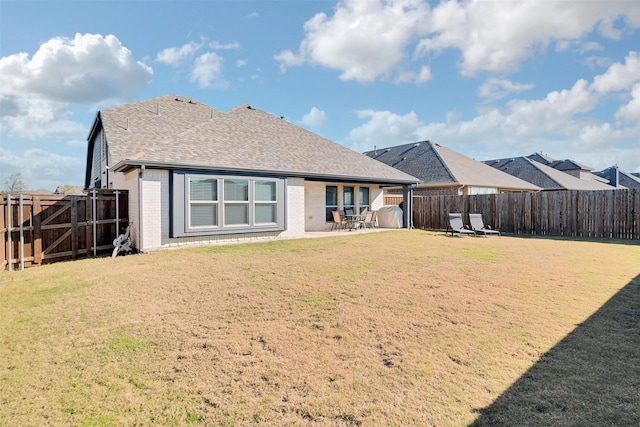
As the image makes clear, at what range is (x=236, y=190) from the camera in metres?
11.4

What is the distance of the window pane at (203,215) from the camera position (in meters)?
10.5

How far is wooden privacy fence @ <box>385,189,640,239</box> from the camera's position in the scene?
43.8 feet

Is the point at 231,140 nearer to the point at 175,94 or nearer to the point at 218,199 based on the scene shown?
the point at 218,199

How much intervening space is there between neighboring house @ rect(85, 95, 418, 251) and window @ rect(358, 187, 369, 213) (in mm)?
57

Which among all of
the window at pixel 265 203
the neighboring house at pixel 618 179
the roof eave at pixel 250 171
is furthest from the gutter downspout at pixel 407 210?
the neighboring house at pixel 618 179

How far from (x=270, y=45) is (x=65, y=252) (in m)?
13.0

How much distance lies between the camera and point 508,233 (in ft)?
52.4

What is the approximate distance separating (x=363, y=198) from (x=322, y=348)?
14982 millimetres

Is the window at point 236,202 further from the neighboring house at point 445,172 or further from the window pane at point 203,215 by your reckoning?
the neighboring house at point 445,172

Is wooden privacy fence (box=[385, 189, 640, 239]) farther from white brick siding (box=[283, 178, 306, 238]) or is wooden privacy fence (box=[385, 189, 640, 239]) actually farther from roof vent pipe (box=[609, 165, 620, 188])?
roof vent pipe (box=[609, 165, 620, 188])

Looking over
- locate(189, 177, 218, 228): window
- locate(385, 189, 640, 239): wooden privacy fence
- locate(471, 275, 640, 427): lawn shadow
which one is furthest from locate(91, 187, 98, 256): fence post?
locate(385, 189, 640, 239): wooden privacy fence

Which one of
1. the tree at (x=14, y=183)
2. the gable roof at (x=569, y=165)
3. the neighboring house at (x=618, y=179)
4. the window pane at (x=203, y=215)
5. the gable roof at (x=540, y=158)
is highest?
the gable roof at (x=540, y=158)

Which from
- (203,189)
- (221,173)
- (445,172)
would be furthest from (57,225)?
(445,172)

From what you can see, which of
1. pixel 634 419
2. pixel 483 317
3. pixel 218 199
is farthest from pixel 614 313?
pixel 218 199
